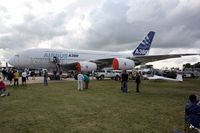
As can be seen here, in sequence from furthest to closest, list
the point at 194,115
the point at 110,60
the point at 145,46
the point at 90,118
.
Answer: the point at 145,46
the point at 110,60
the point at 90,118
the point at 194,115

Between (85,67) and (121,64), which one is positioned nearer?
(121,64)

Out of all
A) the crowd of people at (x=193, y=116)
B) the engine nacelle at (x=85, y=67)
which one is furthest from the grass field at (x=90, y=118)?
the engine nacelle at (x=85, y=67)

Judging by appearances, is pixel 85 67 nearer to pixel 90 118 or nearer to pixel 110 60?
pixel 110 60

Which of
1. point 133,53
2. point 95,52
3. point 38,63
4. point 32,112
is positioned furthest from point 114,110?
point 133,53

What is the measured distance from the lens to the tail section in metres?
50.3

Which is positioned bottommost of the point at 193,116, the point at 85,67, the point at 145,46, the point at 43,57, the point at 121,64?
the point at 193,116

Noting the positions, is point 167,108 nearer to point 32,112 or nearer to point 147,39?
point 32,112

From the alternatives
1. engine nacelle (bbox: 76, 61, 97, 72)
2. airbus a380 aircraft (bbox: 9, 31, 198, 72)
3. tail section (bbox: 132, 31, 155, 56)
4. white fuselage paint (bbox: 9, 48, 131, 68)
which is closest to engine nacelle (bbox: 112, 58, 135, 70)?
airbus a380 aircraft (bbox: 9, 31, 198, 72)

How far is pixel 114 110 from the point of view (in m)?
13.0

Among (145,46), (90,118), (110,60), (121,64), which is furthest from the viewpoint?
(145,46)

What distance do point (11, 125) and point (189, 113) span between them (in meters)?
5.84

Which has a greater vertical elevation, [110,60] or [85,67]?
[110,60]

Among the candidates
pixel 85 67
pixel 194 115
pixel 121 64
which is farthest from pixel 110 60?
pixel 194 115

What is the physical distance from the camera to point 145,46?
167 ft
